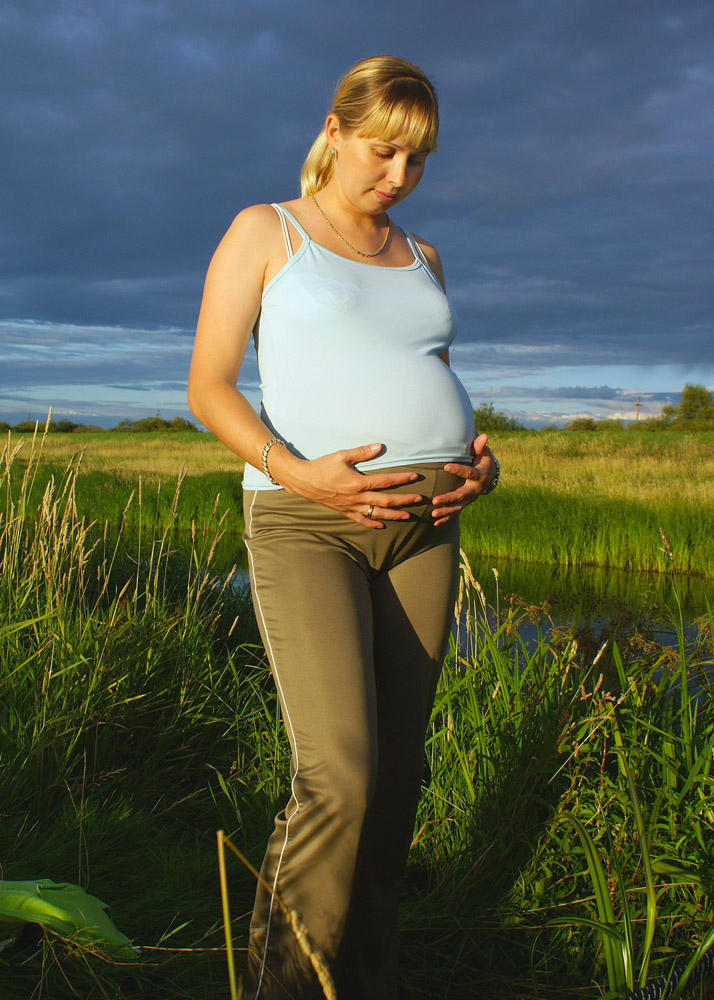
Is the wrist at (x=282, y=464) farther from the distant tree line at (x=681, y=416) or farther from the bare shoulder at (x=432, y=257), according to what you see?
the distant tree line at (x=681, y=416)

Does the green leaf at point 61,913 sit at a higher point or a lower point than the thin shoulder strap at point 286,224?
lower

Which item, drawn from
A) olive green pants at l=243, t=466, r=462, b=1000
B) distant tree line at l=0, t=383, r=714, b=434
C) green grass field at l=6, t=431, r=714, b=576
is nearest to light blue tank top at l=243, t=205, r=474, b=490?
olive green pants at l=243, t=466, r=462, b=1000

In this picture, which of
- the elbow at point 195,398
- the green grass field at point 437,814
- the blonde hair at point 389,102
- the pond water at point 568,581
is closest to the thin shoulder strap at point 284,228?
the blonde hair at point 389,102

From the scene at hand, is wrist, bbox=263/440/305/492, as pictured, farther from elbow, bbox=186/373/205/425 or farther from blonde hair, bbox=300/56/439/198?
blonde hair, bbox=300/56/439/198

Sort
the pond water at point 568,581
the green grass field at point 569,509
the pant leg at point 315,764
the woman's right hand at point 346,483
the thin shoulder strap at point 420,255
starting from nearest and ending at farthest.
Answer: the pant leg at point 315,764
the woman's right hand at point 346,483
the thin shoulder strap at point 420,255
the pond water at point 568,581
the green grass field at point 569,509

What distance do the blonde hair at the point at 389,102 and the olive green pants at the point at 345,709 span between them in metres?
0.76

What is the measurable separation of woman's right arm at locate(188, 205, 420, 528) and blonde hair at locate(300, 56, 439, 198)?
0.29m

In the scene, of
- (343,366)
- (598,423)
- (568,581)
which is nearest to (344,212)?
(343,366)

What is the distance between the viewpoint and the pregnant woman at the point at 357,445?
163cm

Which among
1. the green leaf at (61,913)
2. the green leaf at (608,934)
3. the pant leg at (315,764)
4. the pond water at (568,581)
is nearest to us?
the pant leg at (315,764)

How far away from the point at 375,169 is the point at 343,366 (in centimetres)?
49

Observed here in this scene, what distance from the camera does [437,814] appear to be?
2688 millimetres

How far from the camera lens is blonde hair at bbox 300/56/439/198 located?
68.8 inches

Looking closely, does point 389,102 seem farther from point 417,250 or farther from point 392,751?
point 392,751
